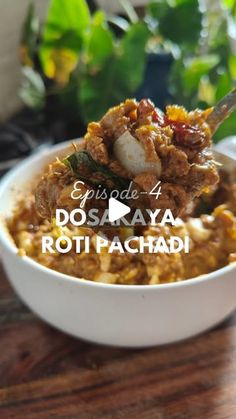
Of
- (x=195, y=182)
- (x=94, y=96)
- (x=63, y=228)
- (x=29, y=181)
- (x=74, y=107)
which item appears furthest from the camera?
(x=74, y=107)

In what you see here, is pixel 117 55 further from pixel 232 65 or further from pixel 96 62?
pixel 232 65

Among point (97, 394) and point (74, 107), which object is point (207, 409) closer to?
point (97, 394)

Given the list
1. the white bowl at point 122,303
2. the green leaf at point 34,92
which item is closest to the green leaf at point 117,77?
the green leaf at point 34,92

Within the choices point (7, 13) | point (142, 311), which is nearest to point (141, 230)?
point (142, 311)

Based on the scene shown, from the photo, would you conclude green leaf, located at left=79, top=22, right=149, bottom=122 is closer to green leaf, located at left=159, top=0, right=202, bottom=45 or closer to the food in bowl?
green leaf, located at left=159, top=0, right=202, bottom=45

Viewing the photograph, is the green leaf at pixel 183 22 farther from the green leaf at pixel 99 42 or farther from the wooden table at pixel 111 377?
the wooden table at pixel 111 377

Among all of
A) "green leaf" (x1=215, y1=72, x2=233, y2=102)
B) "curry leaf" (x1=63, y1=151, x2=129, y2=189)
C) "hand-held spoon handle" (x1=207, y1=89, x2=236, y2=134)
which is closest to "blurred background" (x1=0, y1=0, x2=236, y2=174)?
"green leaf" (x1=215, y1=72, x2=233, y2=102)
